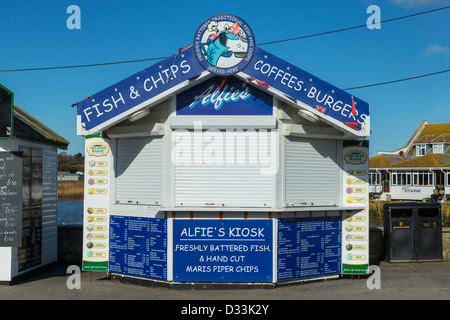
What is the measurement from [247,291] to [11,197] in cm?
487

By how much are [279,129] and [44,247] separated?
5.85 meters

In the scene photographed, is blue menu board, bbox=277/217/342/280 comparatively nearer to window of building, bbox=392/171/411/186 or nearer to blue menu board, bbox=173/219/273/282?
blue menu board, bbox=173/219/273/282

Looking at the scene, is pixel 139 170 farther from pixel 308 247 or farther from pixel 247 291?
pixel 308 247

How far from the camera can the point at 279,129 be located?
928 centimetres

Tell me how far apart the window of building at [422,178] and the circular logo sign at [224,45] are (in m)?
40.6

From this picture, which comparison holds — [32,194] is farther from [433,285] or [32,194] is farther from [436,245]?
[436,245]

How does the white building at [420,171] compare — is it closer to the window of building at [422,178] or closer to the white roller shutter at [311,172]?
the window of building at [422,178]

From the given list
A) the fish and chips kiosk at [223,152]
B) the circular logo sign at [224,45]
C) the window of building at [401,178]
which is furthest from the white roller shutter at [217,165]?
the window of building at [401,178]

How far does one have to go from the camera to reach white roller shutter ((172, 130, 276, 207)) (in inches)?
365

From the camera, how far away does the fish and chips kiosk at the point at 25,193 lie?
9.41 m

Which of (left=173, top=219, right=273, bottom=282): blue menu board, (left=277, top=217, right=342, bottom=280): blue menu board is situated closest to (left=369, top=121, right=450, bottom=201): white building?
(left=277, top=217, right=342, bottom=280): blue menu board

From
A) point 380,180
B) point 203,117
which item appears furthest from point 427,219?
point 380,180

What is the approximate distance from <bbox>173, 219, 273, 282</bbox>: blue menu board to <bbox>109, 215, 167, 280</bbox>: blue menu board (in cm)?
30

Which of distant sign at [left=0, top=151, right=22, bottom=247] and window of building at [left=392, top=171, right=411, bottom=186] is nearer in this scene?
distant sign at [left=0, top=151, right=22, bottom=247]
